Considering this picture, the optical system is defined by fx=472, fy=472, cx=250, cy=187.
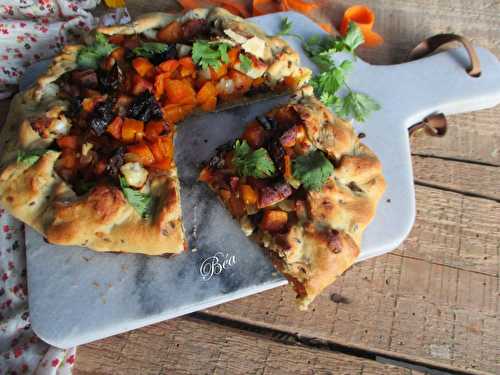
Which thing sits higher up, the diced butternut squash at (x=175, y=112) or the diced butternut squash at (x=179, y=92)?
the diced butternut squash at (x=179, y=92)

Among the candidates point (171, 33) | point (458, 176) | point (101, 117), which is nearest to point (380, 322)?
point (458, 176)

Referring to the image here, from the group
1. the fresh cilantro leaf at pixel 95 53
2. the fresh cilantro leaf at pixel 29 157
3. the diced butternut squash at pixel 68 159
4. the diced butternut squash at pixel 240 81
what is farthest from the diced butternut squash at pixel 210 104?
the fresh cilantro leaf at pixel 29 157

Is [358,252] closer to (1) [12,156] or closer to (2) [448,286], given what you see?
(2) [448,286]

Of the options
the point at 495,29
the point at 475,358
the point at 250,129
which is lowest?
the point at 475,358

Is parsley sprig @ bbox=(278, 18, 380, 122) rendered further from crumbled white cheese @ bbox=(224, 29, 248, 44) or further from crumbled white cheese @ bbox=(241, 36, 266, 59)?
crumbled white cheese @ bbox=(224, 29, 248, 44)

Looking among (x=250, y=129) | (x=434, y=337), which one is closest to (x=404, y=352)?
(x=434, y=337)

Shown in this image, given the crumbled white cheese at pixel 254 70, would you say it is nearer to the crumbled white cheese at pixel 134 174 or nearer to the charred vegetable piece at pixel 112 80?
the charred vegetable piece at pixel 112 80
